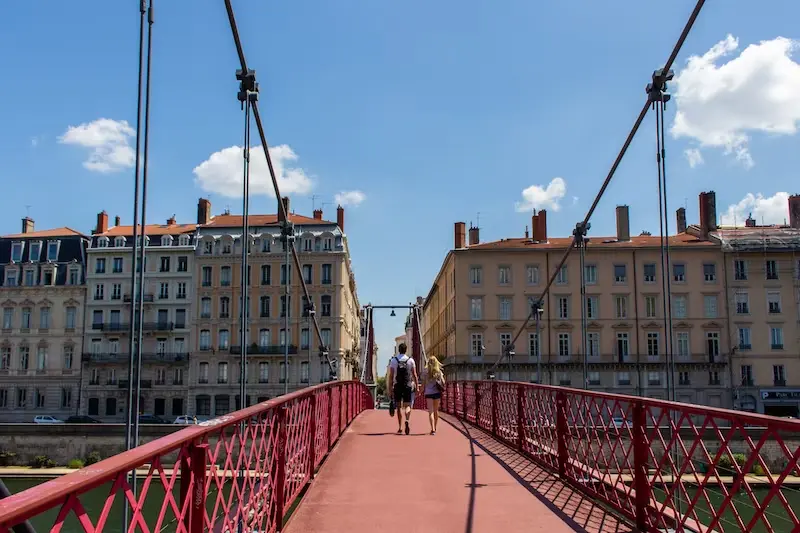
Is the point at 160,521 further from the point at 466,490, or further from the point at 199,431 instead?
the point at 466,490

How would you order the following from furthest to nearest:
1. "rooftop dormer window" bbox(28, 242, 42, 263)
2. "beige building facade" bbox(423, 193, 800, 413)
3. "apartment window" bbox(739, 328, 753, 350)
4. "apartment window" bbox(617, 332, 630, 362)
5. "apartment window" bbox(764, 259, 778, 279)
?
"rooftop dormer window" bbox(28, 242, 42, 263) < "apartment window" bbox(617, 332, 630, 362) < "apartment window" bbox(764, 259, 778, 279) < "apartment window" bbox(739, 328, 753, 350) < "beige building facade" bbox(423, 193, 800, 413)

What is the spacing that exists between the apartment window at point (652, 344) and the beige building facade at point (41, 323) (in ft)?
129

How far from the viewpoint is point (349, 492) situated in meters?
7.21

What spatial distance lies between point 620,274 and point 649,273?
6.34 ft

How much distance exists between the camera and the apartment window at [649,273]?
50500 millimetres

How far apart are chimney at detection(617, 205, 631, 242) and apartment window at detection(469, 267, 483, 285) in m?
10.0

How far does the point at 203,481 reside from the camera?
3549mm

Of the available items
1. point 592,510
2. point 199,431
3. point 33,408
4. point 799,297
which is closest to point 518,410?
point 592,510

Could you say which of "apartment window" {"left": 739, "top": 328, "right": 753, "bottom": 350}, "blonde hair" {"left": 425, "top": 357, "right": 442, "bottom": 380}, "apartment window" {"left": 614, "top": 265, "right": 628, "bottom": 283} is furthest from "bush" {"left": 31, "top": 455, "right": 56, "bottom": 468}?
"apartment window" {"left": 739, "top": 328, "right": 753, "bottom": 350}

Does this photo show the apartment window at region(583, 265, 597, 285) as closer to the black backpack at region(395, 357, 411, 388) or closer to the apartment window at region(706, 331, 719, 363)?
the apartment window at region(706, 331, 719, 363)

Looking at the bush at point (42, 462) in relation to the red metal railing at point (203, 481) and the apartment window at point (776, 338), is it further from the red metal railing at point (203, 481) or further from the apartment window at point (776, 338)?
the apartment window at point (776, 338)

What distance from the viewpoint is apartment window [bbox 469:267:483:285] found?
51.9m

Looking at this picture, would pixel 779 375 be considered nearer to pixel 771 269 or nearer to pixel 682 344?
A: pixel 682 344

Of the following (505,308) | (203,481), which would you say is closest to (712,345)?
(505,308)
